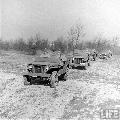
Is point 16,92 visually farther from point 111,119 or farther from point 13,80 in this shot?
point 111,119

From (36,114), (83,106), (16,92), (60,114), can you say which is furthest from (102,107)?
(16,92)

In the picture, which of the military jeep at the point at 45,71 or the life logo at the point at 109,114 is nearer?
the life logo at the point at 109,114

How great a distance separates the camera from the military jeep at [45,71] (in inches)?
539

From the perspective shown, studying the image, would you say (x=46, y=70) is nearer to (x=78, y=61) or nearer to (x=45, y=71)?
(x=45, y=71)

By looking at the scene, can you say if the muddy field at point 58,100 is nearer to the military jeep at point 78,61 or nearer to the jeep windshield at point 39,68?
the jeep windshield at point 39,68

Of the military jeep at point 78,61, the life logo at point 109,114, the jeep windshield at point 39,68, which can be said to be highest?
the jeep windshield at point 39,68

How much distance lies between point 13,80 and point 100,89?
6.43 meters

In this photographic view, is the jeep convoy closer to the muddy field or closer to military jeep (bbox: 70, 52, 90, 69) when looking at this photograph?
the muddy field

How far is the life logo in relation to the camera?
9.45 metres

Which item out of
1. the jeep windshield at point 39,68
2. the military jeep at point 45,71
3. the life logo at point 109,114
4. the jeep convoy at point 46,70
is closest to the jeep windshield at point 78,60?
the jeep convoy at point 46,70

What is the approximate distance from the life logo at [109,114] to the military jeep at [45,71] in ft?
14.6

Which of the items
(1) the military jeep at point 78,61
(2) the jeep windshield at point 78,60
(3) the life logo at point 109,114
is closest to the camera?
(3) the life logo at point 109,114

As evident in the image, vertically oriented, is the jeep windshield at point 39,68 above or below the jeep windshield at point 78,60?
above

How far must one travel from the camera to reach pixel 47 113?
33.1ft
